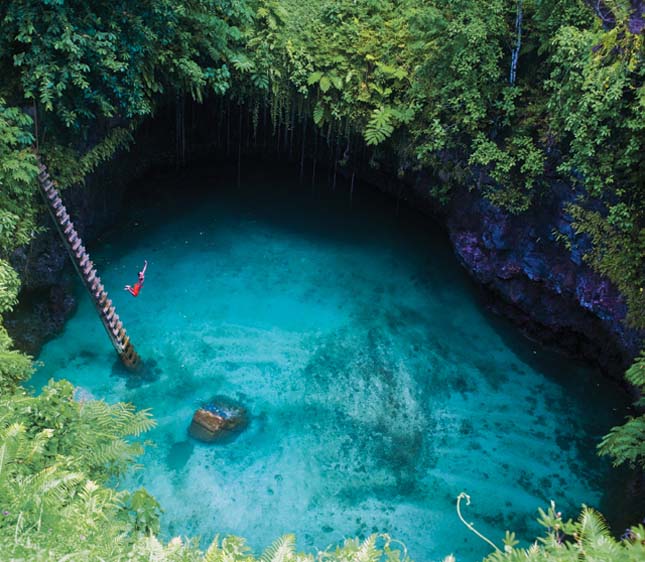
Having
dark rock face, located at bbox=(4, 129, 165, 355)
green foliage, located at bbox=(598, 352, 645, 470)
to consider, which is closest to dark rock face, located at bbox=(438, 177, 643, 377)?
green foliage, located at bbox=(598, 352, 645, 470)

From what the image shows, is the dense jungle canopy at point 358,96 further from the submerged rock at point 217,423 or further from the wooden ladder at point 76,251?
the submerged rock at point 217,423

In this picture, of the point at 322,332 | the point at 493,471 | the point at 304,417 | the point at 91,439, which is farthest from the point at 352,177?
the point at 91,439

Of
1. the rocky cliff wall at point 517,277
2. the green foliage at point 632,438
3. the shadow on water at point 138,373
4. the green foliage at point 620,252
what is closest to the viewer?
the green foliage at point 632,438

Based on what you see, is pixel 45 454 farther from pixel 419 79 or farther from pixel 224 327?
pixel 419 79

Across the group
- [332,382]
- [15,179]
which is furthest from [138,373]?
[15,179]

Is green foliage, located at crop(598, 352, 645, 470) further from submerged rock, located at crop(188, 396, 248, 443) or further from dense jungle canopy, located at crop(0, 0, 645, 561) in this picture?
submerged rock, located at crop(188, 396, 248, 443)

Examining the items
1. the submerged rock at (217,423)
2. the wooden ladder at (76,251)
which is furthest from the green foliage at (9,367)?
the submerged rock at (217,423)

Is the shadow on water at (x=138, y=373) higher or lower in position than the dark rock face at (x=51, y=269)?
lower
